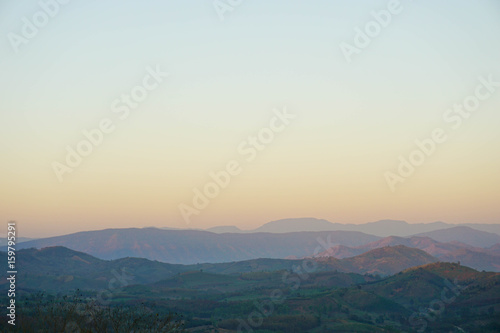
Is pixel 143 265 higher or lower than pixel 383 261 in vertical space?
higher

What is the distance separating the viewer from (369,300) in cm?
7394

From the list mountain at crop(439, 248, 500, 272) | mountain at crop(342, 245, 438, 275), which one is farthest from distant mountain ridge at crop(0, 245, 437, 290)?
mountain at crop(439, 248, 500, 272)

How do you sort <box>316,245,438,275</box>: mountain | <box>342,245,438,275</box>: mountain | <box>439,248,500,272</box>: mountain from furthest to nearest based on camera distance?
<box>439,248,500,272</box>: mountain → <box>342,245,438,275</box>: mountain → <box>316,245,438,275</box>: mountain

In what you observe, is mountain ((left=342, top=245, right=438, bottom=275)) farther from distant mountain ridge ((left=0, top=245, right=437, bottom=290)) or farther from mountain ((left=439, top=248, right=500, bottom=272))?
mountain ((left=439, top=248, right=500, bottom=272))

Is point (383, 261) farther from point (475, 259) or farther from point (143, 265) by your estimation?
point (143, 265)

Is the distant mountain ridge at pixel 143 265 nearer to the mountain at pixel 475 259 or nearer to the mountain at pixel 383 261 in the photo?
the mountain at pixel 383 261

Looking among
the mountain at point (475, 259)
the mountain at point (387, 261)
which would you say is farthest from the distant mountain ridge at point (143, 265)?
the mountain at point (475, 259)

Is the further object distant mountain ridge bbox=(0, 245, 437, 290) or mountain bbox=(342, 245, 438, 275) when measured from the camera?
mountain bbox=(342, 245, 438, 275)

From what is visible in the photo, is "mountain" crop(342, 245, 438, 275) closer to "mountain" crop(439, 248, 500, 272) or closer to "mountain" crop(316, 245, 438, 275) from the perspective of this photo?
"mountain" crop(316, 245, 438, 275)

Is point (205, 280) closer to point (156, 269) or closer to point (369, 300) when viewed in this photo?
point (156, 269)

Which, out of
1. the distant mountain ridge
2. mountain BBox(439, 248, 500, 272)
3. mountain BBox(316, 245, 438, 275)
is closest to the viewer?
the distant mountain ridge

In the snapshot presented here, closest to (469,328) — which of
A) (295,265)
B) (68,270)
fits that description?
(295,265)

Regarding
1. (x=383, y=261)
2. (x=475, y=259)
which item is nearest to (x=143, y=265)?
(x=383, y=261)

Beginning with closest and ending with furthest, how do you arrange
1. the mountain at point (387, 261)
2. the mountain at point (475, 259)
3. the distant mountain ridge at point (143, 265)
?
the distant mountain ridge at point (143, 265)
the mountain at point (387, 261)
the mountain at point (475, 259)
